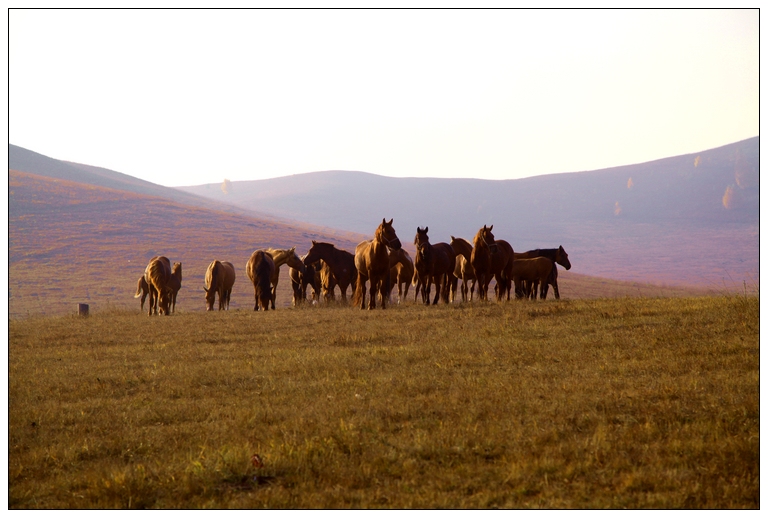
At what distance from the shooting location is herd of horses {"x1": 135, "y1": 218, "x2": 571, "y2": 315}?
2111 cm

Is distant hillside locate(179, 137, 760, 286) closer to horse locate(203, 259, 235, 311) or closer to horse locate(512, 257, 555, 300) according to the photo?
horse locate(512, 257, 555, 300)

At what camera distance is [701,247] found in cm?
12862

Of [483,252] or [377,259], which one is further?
[483,252]

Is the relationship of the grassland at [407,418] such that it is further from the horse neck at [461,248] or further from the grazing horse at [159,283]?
the horse neck at [461,248]

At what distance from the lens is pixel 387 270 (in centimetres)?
2116

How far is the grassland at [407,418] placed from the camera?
6125 mm

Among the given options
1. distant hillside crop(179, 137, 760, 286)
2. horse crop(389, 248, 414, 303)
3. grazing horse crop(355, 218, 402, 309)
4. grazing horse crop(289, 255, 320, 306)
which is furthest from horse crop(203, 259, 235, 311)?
distant hillside crop(179, 137, 760, 286)

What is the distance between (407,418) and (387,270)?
13.1 m

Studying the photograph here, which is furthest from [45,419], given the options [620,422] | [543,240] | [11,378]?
[543,240]

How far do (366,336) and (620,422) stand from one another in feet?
23.6

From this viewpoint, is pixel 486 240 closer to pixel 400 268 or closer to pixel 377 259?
pixel 377 259

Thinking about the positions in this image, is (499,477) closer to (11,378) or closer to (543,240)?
(11,378)

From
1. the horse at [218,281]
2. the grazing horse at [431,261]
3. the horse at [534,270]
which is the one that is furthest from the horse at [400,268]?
the horse at [218,281]

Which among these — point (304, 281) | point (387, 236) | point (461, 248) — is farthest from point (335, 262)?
point (387, 236)
